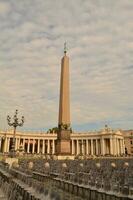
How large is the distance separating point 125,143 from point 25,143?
158ft

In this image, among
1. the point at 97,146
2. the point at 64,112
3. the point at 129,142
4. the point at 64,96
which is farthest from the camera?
the point at 129,142

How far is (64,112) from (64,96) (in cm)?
248

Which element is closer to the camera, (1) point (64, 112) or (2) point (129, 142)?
(1) point (64, 112)

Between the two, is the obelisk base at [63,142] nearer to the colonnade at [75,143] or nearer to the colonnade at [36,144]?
the colonnade at [75,143]

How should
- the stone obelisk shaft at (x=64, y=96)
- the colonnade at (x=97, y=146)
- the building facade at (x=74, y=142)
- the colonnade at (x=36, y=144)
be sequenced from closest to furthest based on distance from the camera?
the stone obelisk shaft at (x=64, y=96)
the building facade at (x=74, y=142)
the colonnade at (x=36, y=144)
the colonnade at (x=97, y=146)

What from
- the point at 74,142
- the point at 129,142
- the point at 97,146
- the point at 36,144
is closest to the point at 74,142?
the point at 74,142

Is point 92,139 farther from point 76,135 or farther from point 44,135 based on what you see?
point 44,135

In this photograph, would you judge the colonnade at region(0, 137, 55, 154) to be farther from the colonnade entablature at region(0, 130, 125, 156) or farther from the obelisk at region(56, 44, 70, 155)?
the obelisk at region(56, 44, 70, 155)

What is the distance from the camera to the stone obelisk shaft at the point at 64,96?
4034cm

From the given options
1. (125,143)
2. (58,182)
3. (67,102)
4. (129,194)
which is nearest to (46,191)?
(129,194)

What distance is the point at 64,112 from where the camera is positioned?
40.3 metres

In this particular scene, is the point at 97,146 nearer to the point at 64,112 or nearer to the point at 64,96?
the point at 64,96

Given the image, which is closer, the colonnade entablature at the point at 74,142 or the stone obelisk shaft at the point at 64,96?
the stone obelisk shaft at the point at 64,96

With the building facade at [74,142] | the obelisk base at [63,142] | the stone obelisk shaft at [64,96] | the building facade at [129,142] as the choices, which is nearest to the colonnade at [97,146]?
the building facade at [74,142]
